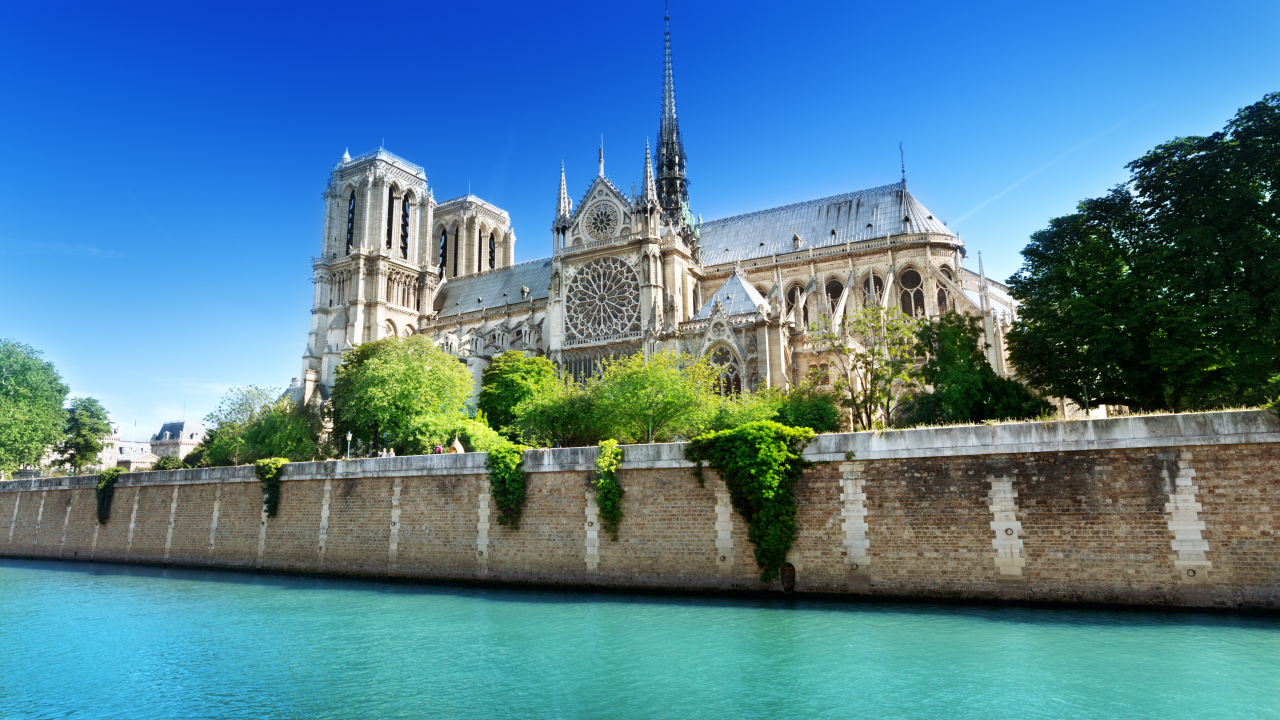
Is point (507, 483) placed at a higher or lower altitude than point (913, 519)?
higher

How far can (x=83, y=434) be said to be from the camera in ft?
175

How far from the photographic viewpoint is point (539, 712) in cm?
973

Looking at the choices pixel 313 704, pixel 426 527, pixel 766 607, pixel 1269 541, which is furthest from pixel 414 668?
pixel 1269 541

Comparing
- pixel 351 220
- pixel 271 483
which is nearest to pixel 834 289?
pixel 271 483

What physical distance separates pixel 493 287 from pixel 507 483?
139ft

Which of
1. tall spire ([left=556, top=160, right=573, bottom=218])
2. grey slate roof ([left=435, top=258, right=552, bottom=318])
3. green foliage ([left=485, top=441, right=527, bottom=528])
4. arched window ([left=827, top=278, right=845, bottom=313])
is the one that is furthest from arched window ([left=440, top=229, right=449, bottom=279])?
green foliage ([left=485, top=441, right=527, bottom=528])

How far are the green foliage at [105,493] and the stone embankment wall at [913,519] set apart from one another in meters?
13.2

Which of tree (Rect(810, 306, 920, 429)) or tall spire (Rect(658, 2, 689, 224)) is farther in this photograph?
tall spire (Rect(658, 2, 689, 224))

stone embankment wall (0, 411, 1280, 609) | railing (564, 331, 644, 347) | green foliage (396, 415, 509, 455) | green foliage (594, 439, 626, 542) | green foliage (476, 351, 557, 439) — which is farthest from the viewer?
railing (564, 331, 644, 347)

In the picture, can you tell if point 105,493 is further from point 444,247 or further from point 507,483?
point 444,247

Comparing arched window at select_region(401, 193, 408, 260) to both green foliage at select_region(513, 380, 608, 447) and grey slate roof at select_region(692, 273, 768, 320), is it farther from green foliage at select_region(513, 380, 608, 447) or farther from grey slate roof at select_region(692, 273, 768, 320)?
green foliage at select_region(513, 380, 608, 447)

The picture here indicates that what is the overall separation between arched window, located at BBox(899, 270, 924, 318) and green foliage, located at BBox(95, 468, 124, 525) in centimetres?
3801

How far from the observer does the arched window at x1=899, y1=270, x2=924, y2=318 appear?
1608 inches

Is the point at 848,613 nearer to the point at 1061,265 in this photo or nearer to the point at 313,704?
the point at 313,704
